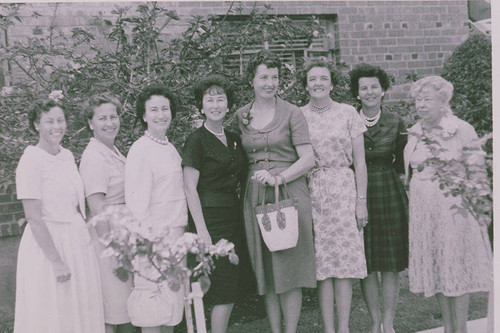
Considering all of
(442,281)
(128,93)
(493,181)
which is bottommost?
(442,281)

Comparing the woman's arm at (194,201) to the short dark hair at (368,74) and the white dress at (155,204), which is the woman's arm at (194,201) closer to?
the white dress at (155,204)

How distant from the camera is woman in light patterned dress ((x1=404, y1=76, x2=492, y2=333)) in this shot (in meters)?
3.66

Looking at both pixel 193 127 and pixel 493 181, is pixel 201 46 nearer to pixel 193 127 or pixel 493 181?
pixel 193 127

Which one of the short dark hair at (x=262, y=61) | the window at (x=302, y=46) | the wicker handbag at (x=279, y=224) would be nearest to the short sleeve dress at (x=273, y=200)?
the wicker handbag at (x=279, y=224)

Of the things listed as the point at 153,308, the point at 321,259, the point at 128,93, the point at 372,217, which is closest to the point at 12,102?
the point at 128,93

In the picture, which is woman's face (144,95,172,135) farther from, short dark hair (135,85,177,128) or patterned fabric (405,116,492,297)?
patterned fabric (405,116,492,297)

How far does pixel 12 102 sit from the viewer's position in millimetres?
4055

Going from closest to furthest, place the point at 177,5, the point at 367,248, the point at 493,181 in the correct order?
the point at 493,181
the point at 367,248
the point at 177,5

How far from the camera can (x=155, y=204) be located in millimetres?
3412

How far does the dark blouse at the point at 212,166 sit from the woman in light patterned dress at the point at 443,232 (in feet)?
4.09

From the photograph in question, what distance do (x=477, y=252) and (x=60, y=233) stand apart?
263 cm

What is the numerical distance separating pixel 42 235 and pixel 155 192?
69 cm

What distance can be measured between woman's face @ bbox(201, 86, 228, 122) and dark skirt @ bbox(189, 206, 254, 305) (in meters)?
0.60

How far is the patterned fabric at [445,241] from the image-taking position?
365 cm
